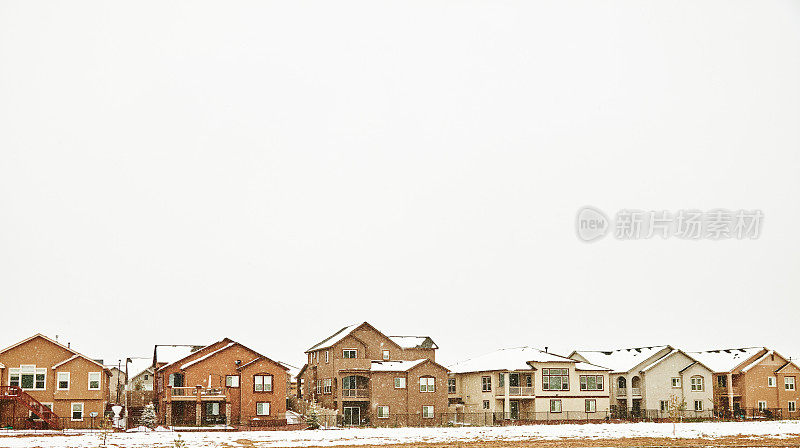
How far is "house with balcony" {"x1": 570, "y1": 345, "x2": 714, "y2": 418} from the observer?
3376 inches

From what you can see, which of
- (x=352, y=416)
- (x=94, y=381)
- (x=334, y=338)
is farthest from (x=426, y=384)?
(x=94, y=381)

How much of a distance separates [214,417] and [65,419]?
1123 centimetres

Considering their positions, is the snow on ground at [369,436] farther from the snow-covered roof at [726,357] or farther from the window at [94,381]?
the snow-covered roof at [726,357]

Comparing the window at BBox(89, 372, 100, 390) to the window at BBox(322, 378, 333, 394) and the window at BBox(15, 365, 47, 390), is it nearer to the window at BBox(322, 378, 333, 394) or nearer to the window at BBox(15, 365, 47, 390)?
the window at BBox(15, 365, 47, 390)

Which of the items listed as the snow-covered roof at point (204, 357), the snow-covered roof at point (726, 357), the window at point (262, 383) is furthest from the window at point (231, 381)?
the snow-covered roof at point (726, 357)

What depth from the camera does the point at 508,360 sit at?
81.2m

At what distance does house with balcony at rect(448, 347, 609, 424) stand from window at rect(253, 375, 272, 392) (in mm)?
16678

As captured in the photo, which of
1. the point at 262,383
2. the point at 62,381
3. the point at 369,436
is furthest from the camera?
the point at 262,383

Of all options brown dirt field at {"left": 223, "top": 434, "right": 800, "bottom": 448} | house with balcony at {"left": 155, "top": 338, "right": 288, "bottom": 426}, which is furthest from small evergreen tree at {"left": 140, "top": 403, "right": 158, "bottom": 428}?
brown dirt field at {"left": 223, "top": 434, "right": 800, "bottom": 448}

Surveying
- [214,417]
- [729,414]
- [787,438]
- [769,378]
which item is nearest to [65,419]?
[214,417]

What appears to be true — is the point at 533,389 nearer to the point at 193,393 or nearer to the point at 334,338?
the point at 334,338

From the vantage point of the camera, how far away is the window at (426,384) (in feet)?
251

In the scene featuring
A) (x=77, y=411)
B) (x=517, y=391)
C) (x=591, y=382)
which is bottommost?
(x=77, y=411)

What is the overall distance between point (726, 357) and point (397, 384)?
129 feet
